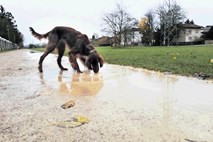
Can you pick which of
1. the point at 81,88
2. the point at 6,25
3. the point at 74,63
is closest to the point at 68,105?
the point at 81,88

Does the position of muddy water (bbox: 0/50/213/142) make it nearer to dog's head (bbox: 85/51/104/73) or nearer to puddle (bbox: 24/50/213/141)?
puddle (bbox: 24/50/213/141)

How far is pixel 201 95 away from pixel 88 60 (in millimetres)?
3400

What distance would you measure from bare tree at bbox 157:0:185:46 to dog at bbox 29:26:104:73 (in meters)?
51.6

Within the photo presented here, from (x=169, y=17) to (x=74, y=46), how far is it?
54.8 m

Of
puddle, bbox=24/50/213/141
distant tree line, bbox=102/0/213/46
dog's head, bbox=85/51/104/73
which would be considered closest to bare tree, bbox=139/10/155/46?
distant tree line, bbox=102/0/213/46

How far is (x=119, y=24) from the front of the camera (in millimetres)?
52031

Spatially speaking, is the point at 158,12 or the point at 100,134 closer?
the point at 100,134

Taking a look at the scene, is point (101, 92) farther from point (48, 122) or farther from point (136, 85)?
point (48, 122)

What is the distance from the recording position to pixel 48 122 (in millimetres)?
2578

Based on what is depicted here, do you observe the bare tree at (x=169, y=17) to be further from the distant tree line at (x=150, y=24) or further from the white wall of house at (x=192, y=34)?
the white wall of house at (x=192, y=34)

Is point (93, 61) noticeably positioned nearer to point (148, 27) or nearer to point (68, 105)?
point (68, 105)

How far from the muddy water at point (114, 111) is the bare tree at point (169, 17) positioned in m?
54.6

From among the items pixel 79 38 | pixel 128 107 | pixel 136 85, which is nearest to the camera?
pixel 128 107

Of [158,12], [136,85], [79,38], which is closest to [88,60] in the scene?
[79,38]
